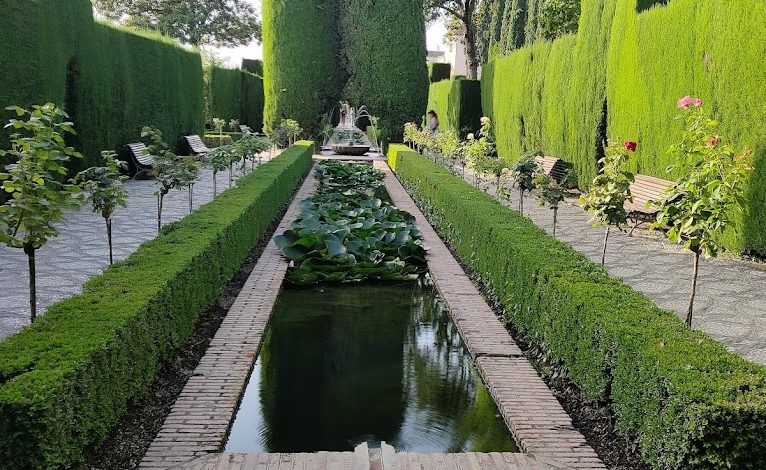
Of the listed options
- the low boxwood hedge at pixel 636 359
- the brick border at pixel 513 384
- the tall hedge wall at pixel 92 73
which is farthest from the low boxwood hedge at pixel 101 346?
the tall hedge wall at pixel 92 73

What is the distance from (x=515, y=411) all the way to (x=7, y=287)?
447 centimetres

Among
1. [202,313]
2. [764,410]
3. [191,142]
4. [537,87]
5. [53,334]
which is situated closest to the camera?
[764,410]

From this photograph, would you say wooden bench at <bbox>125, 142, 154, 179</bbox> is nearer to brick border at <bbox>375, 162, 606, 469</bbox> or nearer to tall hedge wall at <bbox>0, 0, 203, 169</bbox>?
tall hedge wall at <bbox>0, 0, 203, 169</bbox>

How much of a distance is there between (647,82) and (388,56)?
43.2ft

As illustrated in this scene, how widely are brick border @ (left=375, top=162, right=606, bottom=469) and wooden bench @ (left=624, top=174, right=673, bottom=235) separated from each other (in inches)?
117

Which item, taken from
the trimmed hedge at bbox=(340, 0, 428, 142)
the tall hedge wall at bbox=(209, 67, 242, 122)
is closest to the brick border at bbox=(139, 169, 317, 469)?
the trimmed hedge at bbox=(340, 0, 428, 142)

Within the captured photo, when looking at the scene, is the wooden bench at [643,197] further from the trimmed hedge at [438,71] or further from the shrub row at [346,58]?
the trimmed hedge at [438,71]

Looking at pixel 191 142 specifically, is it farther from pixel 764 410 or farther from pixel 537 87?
pixel 764 410

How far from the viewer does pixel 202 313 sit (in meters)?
5.34

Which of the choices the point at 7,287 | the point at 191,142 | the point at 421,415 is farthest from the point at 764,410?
the point at 191,142

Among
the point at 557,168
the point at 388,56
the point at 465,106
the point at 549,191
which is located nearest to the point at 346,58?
the point at 388,56

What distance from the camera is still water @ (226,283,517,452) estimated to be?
3691 mm

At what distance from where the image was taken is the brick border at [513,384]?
3390mm

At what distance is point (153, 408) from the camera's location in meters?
3.78
